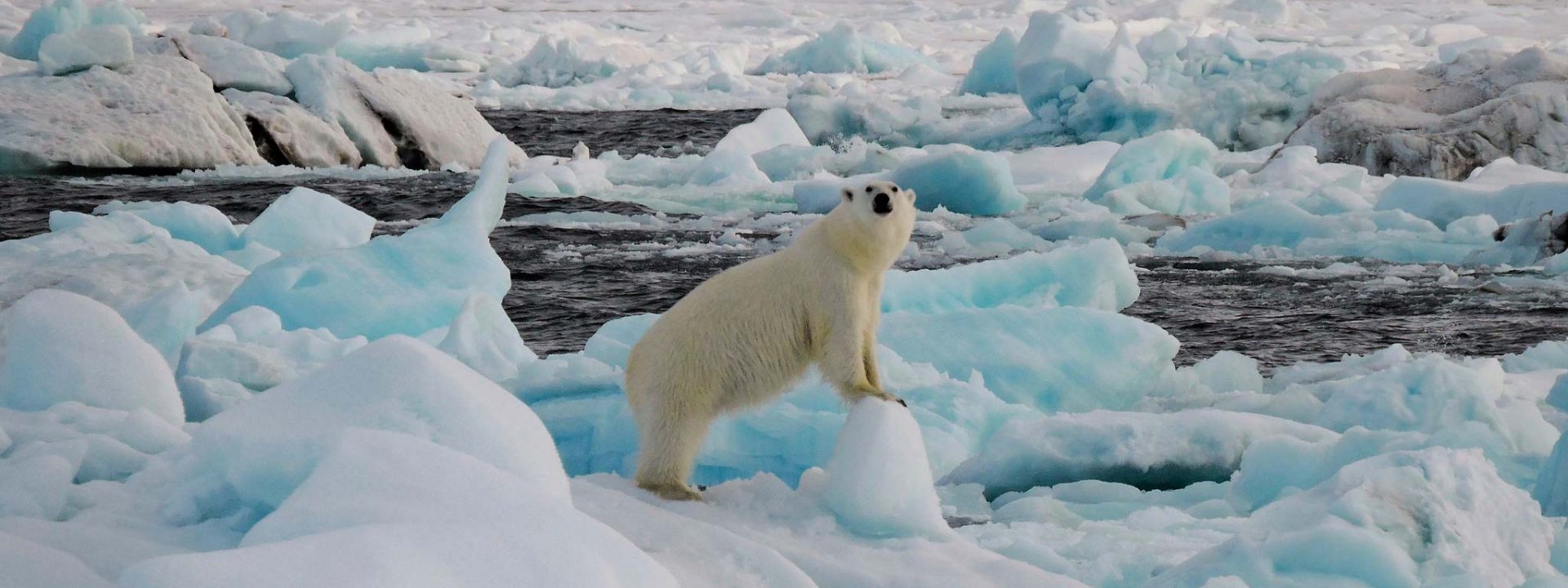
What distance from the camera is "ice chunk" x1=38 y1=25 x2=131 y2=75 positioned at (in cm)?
1523

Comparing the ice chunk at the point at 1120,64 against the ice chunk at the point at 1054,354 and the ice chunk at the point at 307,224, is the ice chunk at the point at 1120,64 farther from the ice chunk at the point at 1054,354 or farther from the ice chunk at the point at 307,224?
the ice chunk at the point at 1054,354

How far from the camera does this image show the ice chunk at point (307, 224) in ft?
28.3

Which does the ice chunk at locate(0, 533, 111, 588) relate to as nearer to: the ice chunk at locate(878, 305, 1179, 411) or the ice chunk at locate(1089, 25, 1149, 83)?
the ice chunk at locate(878, 305, 1179, 411)

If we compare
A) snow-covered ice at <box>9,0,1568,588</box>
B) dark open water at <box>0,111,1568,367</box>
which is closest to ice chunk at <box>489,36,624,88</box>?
snow-covered ice at <box>9,0,1568,588</box>

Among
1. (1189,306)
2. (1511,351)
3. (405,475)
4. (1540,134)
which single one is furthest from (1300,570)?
(1540,134)

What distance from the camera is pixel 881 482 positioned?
317cm

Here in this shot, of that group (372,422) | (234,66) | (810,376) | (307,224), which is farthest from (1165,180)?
(372,422)

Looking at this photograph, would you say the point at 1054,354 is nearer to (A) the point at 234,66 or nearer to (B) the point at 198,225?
(B) the point at 198,225

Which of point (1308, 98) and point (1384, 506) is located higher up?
point (1384, 506)

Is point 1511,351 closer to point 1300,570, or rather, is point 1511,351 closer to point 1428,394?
point 1428,394

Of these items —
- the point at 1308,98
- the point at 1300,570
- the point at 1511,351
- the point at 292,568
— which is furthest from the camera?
the point at 1308,98

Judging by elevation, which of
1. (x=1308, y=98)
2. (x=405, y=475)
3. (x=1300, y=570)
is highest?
(x=405, y=475)

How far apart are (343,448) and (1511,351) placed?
7432 mm

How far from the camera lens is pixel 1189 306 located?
9.67 m
